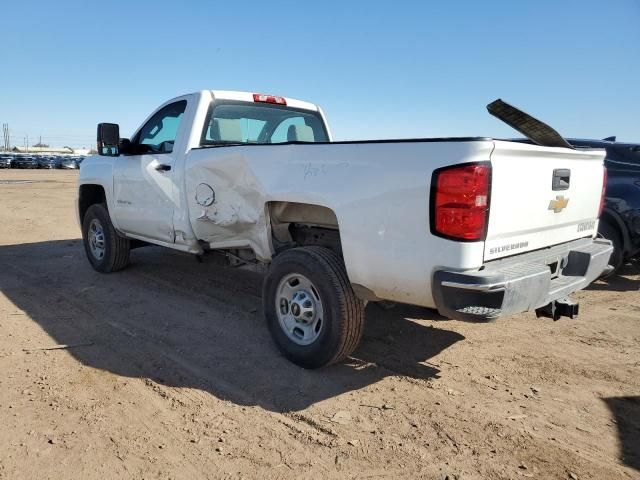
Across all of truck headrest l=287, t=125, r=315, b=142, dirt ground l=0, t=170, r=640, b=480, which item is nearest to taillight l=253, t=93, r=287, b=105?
truck headrest l=287, t=125, r=315, b=142

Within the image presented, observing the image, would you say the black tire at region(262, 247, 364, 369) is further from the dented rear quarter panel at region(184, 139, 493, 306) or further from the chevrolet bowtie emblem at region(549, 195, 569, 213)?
the chevrolet bowtie emblem at region(549, 195, 569, 213)

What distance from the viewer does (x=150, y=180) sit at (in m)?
5.05

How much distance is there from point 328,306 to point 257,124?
2679 millimetres

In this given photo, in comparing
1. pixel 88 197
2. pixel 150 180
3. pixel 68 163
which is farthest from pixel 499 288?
pixel 68 163

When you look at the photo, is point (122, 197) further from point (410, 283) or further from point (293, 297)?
point (410, 283)

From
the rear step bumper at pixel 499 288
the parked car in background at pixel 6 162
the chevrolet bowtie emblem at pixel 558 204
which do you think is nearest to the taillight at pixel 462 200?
the rear step bumper at pixel 499 288

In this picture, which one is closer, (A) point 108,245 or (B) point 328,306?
(B) point 328,306

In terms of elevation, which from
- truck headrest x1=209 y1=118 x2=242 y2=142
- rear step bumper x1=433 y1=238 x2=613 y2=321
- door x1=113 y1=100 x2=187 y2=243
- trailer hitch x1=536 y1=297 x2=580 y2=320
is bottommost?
trailer hitch x1=536 y1=297 x2=580 y2=320

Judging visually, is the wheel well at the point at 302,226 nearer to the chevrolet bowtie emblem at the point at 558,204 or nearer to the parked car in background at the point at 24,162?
the chevrolet bowtie emblem at the point at 558,204

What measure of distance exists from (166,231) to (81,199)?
2.48m

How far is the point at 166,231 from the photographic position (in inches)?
193

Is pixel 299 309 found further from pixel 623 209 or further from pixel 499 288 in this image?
pixel 623 209

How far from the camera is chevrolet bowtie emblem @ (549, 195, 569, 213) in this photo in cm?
324

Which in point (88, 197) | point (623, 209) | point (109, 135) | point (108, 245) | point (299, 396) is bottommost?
point (299, 396)
